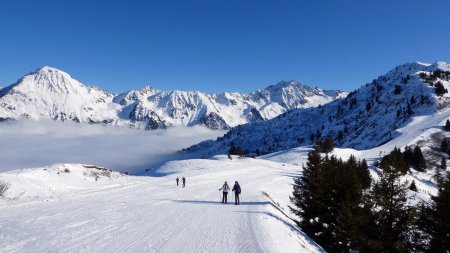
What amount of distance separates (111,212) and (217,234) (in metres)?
10.7

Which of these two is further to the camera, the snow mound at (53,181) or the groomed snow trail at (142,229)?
the snow mound at (53,181)

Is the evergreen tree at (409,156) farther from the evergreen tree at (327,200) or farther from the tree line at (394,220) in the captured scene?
the tree line at (394,220)

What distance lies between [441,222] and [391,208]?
259 cm

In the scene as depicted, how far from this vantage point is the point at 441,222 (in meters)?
20.2

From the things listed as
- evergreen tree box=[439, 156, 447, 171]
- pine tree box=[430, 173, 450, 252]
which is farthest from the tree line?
evergreen tree box=[439, 156, 447, 171]

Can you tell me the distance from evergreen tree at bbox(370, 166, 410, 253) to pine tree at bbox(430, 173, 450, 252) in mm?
1352

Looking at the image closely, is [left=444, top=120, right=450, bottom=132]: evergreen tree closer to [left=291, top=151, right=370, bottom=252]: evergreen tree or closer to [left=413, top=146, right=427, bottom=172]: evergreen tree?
[left=413, top=146, right=427, bottom=172]: evergreen tree

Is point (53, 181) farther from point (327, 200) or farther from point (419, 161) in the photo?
point (419, 161)

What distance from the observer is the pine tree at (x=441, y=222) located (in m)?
20.1

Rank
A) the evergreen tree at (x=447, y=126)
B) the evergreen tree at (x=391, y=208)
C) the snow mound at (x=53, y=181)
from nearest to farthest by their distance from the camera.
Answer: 1. the evergreen tree at (x=391, y=208)
2. the snow mound at (x=53, y=181)
3. the evergreen tree at (x=447, y=126)

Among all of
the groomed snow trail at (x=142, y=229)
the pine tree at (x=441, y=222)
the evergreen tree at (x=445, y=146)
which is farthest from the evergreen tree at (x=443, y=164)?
the pine tree at (x=441, y=222)

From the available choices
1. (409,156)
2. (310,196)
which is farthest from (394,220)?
(409,156)

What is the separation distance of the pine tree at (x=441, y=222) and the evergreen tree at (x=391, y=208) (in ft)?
4.44

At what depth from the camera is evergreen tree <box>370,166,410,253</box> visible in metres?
21.5
